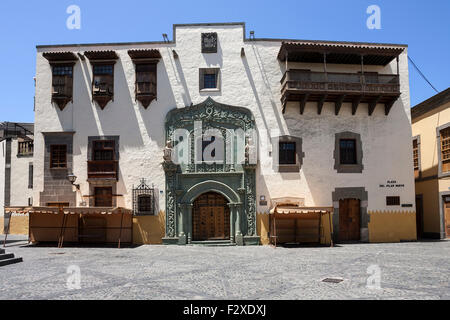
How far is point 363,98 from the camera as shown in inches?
831

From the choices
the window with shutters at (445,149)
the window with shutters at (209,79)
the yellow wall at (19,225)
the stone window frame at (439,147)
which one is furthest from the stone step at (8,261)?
the window with shutters at (445,149)

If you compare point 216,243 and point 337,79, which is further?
point 337,79

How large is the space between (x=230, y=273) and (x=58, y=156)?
14207 millimetres

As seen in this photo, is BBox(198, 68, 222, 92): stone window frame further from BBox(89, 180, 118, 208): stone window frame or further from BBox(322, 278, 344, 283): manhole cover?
BBox(322, 278, 344, 283): manhole cover

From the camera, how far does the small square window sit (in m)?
21.8

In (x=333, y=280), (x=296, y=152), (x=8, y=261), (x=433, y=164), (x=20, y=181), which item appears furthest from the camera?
(x=20, y=181)

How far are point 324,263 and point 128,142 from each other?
12.6 m

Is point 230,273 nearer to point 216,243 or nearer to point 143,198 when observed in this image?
point 216,243

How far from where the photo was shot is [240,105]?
21453 mm

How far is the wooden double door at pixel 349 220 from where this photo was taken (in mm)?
21281

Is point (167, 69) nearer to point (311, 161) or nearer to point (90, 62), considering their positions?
point (90, 62)

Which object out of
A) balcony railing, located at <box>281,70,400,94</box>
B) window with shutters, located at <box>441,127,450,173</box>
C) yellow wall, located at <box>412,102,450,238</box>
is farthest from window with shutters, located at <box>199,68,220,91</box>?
window with shutters, located at <box>441,127,450,173</box>

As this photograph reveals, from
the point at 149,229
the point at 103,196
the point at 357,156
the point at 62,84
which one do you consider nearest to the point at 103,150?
the point at 103,196

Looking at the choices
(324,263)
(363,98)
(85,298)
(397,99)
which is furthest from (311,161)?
(85,298)
